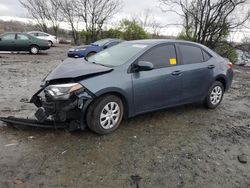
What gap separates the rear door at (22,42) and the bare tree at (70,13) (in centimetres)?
1619

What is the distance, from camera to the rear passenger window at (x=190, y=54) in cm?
496

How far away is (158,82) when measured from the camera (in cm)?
440

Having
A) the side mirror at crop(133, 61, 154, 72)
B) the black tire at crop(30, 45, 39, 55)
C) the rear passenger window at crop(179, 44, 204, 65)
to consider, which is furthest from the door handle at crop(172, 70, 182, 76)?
the black tire at crop(30, 45, 39, 55)

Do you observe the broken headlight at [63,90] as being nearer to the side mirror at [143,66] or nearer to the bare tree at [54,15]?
the side mirror at [143,66]

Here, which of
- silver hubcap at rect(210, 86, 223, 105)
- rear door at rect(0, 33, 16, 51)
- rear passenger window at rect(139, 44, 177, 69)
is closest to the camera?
rear passenger window at rect(139, 44, 177, 69)

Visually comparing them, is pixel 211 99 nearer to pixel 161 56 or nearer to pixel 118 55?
pixel 161 56

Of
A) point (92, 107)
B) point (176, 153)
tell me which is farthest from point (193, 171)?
point (92, 107)

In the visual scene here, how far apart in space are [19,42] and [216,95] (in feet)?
46.6

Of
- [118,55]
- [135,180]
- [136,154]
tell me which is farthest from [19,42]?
[135,180]

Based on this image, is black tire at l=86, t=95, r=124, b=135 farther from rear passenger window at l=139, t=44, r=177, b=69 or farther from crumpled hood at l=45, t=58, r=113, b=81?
rear passenger window at l=139, t=44, r=177, b=69

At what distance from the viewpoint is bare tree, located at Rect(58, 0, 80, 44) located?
31.3 metres

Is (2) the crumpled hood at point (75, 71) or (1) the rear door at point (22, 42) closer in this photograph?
(2) the crumpled hood at point (75, 71)

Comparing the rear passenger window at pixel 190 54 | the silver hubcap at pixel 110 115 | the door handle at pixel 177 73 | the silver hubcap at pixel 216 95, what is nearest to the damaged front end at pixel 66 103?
the silver hubcap at pixel 110 115

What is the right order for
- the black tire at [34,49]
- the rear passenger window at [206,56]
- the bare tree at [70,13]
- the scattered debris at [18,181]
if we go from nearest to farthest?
the scattered debris at [18,181]
the rear passenger window at [206,56]
the black tire at [34,49]
the bare tree at [70,13]
